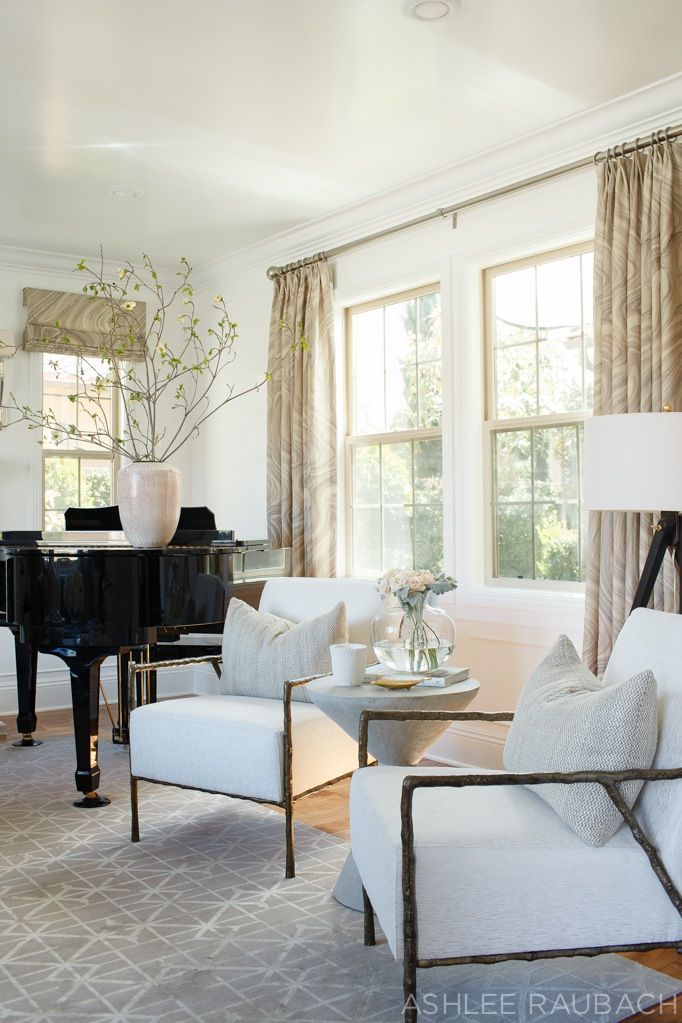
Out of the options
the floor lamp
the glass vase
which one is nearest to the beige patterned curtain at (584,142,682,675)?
the floor lamp

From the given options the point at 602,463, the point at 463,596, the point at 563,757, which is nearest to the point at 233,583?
the point at 463,596

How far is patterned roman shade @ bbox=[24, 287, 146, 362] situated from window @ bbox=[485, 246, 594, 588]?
250 centimetres

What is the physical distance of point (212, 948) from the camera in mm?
2576

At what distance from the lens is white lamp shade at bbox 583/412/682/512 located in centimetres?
299

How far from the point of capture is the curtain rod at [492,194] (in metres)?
3.73

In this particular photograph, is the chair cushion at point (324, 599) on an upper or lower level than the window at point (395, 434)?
lower

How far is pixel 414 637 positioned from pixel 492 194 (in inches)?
96.1

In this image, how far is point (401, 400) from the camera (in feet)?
17.1

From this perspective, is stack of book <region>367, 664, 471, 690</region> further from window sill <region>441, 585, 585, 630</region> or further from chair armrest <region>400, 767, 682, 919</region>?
window sill <region>441, 585, 585, 630</region>

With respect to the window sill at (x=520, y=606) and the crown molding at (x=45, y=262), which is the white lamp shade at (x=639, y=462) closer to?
the window sill at (x=520, y=606)

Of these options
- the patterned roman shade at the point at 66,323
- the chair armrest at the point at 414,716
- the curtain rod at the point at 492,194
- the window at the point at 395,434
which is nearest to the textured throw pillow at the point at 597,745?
the chair armrest at the point at 414,716

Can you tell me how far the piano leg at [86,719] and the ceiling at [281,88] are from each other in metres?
2.23

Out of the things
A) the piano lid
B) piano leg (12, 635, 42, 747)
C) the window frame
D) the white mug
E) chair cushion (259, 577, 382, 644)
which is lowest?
piano leg (12, 635, 42, 747)

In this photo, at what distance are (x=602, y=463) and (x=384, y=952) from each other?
1642 mm
